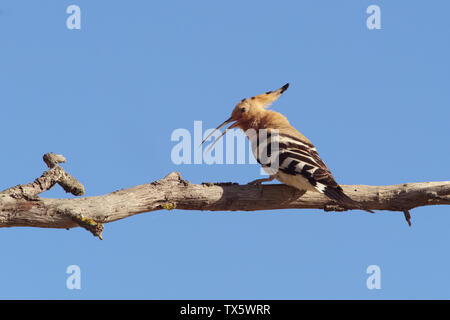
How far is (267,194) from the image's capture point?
524 cm

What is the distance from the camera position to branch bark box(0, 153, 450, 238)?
15.3ft

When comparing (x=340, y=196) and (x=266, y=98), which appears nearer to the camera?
(x=340, y=196)

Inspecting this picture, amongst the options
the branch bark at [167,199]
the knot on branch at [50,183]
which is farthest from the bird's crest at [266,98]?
the knot on branch at [50,183]

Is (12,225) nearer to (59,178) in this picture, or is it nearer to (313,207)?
(59,178)

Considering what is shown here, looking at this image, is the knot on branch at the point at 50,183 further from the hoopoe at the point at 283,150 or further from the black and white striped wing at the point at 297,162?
the black and white striped wing at the point at 297,162

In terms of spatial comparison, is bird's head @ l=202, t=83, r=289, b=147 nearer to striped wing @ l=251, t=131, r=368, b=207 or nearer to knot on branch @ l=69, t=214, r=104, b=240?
striped wing @ l=251, t=131, r=368, b=207

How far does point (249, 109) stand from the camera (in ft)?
20.1

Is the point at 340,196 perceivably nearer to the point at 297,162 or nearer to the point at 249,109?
the point at 297,162

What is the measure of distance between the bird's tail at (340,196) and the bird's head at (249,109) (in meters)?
1.48

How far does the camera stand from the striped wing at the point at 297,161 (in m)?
Result: 4.96

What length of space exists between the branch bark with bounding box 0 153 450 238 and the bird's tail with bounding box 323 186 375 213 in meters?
0.38

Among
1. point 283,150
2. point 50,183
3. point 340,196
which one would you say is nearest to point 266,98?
point 283,150

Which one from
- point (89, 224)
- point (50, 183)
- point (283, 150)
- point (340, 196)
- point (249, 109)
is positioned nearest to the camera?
point (89, 224)

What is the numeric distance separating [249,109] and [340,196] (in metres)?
1.67
